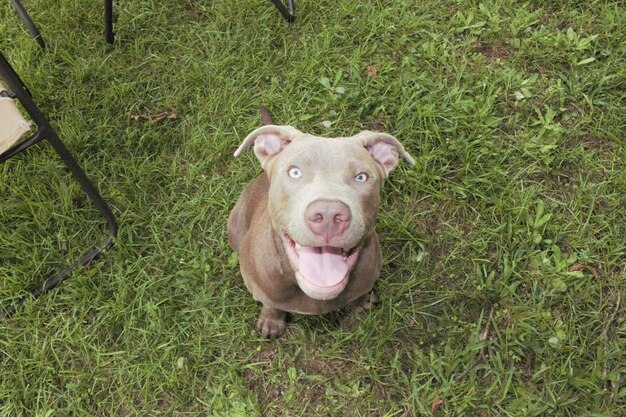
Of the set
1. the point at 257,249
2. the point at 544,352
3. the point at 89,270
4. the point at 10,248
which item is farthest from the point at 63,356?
the point at 544,352

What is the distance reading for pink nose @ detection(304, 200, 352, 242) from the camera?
208cm

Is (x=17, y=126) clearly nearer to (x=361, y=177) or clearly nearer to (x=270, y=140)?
(x=270, y=140)

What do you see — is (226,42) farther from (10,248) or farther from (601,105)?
(601,105)

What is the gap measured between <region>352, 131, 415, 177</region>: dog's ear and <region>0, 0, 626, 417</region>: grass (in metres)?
0.88

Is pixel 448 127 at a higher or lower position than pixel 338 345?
higher

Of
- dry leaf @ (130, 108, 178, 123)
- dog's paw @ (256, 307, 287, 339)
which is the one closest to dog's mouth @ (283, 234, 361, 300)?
dog's paw @ (256, 307, 287, 339)

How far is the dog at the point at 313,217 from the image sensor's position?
215 cm

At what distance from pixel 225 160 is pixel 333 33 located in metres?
1.28

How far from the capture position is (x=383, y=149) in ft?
8.66

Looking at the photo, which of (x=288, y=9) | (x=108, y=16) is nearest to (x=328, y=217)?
(x=288, y=9)

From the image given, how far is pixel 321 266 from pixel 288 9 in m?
2.52

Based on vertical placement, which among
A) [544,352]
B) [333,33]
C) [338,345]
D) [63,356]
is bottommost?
[544,352]

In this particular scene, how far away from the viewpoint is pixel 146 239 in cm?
355

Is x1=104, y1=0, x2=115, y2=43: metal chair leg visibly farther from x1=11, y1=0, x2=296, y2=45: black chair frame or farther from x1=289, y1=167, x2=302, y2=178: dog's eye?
x1=289, y1=167, x2=302, y2=178: dog's eye
